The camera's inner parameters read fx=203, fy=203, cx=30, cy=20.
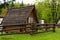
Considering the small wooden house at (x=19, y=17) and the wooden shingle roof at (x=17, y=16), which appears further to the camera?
the wooden shingle roof at (x=17, y=16)

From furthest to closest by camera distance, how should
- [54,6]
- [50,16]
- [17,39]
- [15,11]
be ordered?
[50,16] → [54,6] → [15,11] → [17,39]

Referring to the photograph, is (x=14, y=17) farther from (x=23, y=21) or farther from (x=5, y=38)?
(x=5, y=38)

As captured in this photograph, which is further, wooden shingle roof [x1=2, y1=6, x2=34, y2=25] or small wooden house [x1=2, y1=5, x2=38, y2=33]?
wooden shingle roof [x1=2, y1=6, x2=34, y2=25]

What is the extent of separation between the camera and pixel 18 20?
30719mm

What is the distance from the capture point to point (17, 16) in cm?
3133

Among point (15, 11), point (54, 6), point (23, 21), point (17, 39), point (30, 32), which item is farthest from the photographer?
point (54, 6)

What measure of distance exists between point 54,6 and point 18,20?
2170 cm

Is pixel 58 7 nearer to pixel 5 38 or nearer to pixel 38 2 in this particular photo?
pixel 38 2

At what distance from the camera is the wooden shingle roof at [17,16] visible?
30191mm

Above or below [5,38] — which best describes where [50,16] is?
below

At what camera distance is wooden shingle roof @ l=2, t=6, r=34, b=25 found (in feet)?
99.1

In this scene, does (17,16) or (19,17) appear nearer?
(19,17)

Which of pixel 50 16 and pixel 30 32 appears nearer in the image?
pixel 30 32

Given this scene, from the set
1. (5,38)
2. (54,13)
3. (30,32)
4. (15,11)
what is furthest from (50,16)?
(5,38)
